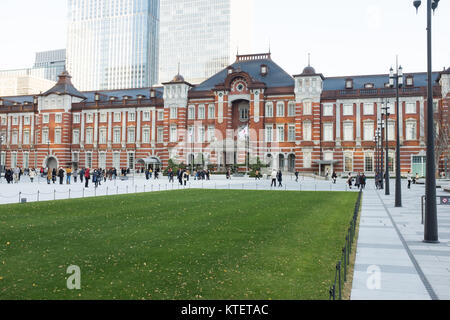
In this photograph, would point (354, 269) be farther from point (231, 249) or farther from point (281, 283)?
point (231, 249)

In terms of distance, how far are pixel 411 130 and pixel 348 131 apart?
312 inches

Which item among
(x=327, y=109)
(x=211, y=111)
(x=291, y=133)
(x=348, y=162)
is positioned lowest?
(x=348, y=162)

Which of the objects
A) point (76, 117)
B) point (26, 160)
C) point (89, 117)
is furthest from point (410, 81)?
point (26, 160)

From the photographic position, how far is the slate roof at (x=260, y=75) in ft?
194

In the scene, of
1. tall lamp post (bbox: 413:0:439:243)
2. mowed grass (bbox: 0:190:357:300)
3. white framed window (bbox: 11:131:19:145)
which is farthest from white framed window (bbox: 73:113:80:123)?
tall lamp post (bbox: 413:0:439:243)

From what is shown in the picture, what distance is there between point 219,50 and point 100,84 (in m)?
45.6

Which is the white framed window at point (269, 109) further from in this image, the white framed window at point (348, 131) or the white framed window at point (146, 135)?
the white framed window at point (146, 135)

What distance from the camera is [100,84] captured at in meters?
144

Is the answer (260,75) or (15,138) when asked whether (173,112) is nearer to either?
(260,75)

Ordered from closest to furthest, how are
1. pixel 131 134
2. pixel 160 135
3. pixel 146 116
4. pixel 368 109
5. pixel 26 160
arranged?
pixel 368 109, pixel 160 135, pixel 146 116, pixel 131 134, pixel 26 160

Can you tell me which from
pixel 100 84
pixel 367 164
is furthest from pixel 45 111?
pixel 100 84

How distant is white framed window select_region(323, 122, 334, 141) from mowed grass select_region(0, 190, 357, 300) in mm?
42343

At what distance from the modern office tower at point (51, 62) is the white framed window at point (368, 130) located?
150 m

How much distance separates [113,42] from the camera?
140 meters
